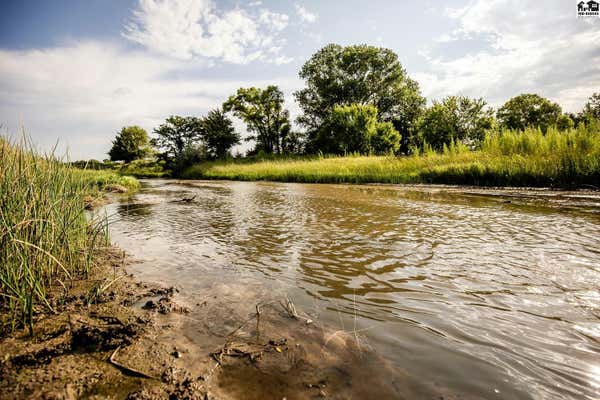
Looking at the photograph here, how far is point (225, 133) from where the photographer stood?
124 ft

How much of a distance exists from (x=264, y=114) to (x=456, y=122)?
24.9 metres

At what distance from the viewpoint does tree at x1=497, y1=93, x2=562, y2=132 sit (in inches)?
1656

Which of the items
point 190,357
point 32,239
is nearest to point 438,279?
point 190,357

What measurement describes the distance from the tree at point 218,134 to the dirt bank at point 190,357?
3644 cm

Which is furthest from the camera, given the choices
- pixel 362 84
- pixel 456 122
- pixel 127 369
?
pixel 362 84

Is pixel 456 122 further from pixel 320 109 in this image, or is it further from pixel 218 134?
pixel 218 134

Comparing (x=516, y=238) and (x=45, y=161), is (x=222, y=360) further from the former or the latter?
(x=516, y=238)

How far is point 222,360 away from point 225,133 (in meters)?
38.8

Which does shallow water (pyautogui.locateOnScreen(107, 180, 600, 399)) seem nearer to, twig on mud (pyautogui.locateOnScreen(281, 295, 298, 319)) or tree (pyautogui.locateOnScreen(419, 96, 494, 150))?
twig on mud (pyautogui.locateOnScreen(281, 295, 298, 319))

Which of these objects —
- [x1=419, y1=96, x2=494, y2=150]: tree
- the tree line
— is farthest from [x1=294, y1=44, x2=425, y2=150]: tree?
[x1=419, y1=96, x2=494, y2=150]: tree

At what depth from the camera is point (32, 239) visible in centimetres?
222

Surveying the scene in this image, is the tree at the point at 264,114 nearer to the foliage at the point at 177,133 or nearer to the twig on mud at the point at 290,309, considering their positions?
the foliage at the point at 177,133

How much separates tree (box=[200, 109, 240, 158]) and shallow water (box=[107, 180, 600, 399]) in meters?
34.1

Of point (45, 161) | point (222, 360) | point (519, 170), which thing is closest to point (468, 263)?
point (222, 360)
